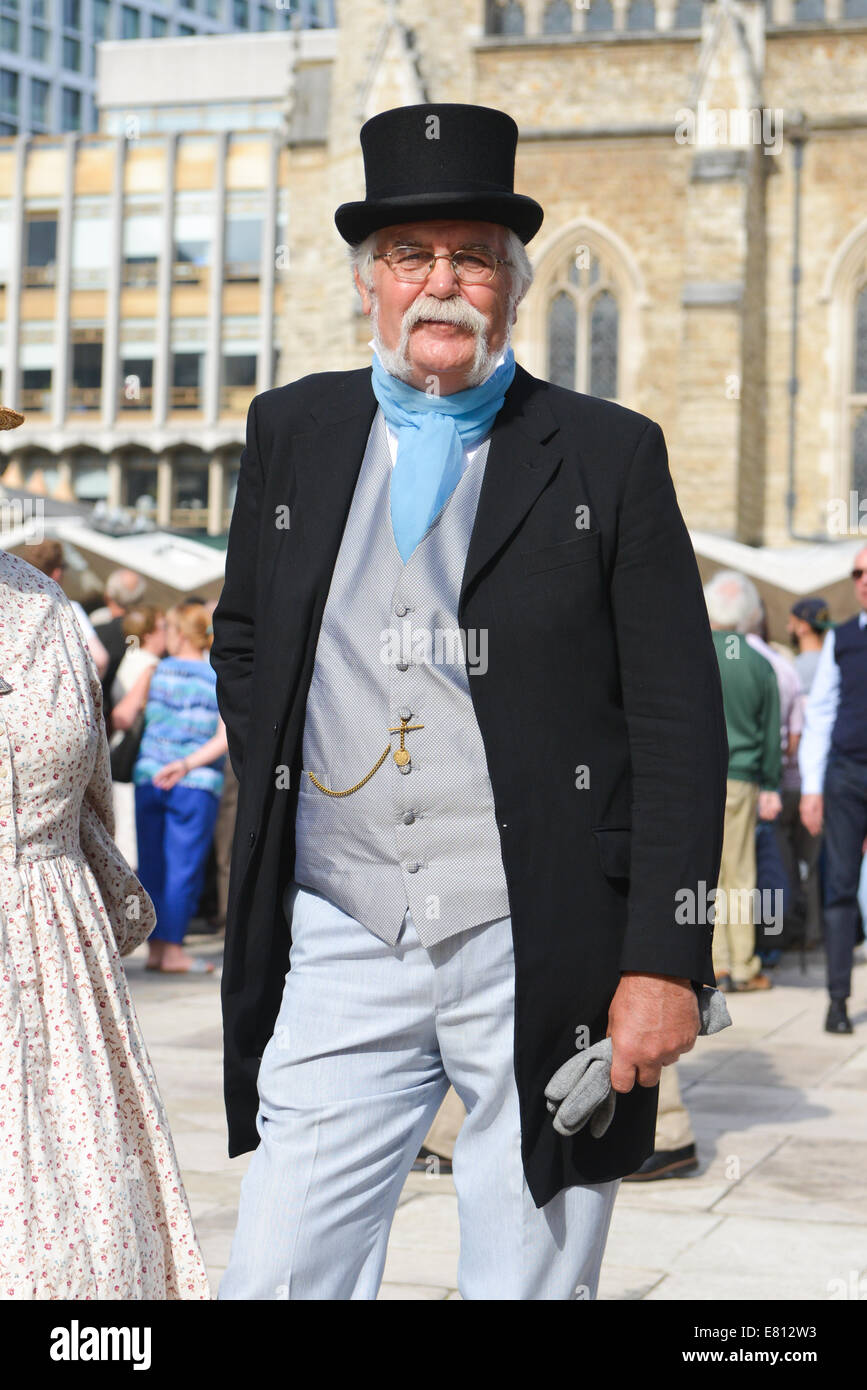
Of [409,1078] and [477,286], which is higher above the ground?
[477,286]

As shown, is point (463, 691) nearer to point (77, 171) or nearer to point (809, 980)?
point (809, 980)

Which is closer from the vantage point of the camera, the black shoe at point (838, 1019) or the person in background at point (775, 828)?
the black shoe at point (838, 1019)

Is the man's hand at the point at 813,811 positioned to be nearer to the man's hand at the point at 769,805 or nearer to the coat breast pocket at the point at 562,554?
the man's hand at the point at 769,805

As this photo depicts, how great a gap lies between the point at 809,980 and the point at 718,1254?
5906 millimetres

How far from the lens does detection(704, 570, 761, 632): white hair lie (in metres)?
9.88

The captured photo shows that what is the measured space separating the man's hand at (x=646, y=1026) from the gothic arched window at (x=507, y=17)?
2626 cm

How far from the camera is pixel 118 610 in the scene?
11094 millimetres

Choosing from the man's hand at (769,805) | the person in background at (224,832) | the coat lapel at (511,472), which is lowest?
the person in background at (224,832)

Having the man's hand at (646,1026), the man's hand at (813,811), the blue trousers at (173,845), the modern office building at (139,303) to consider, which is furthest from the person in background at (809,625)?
the modern office building at (139,303)

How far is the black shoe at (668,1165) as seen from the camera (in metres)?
5.54

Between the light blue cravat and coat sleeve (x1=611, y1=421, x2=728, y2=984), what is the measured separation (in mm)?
255

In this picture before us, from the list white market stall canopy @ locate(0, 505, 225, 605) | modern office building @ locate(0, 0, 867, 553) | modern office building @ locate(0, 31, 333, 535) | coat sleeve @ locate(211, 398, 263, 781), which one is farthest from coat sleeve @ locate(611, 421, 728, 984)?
modern office building @ locate(0, 31, 333, 535)

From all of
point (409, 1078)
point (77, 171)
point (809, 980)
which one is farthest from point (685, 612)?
point (77, 171)

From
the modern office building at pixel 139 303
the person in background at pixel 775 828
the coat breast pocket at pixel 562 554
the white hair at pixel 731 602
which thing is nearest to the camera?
the coat breast pocket at pixel 562 554
